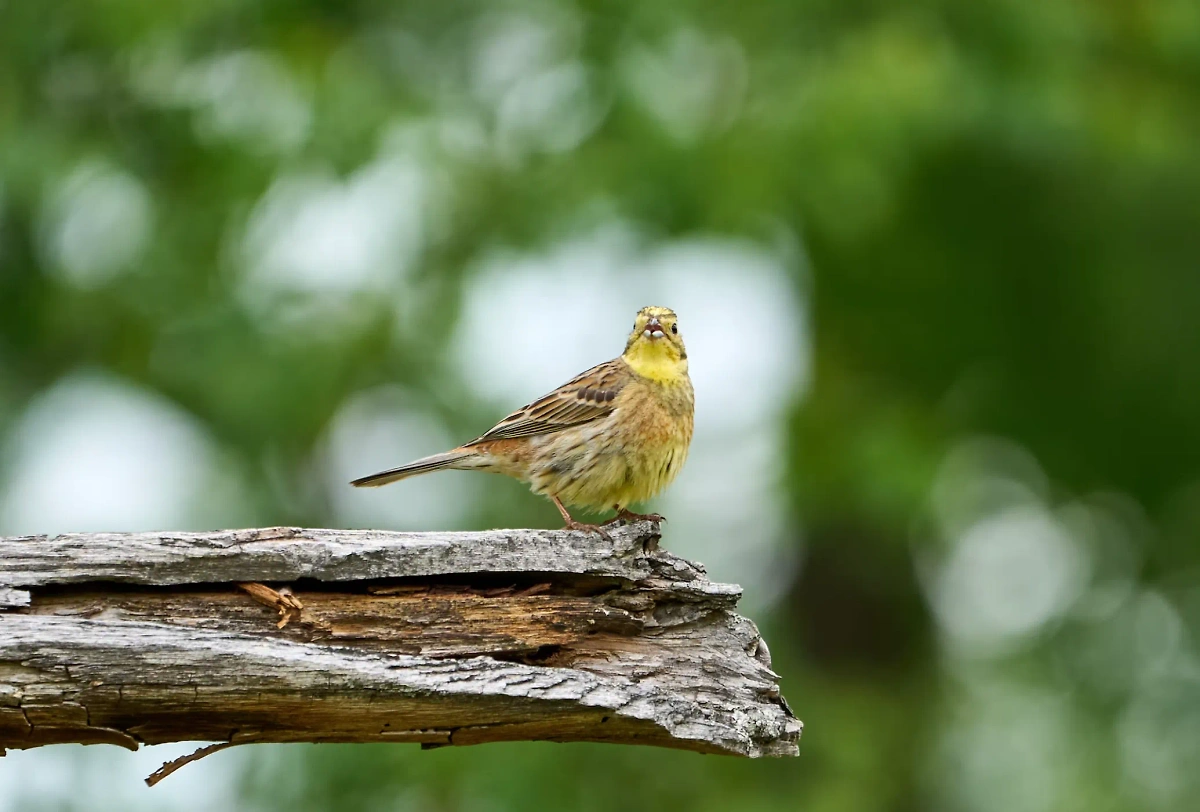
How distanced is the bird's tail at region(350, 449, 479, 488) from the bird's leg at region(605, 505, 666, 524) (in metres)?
0.78

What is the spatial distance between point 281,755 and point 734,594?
686 cm

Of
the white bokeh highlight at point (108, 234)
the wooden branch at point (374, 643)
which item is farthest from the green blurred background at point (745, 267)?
the wooden branch at point (374, 643)

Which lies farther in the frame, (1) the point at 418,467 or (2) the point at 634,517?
(1) the point at 418,467

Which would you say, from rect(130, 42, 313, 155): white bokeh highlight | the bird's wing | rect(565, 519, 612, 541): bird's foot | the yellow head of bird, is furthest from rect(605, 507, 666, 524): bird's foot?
rect(130, 42, 313, 155): white bokeh highlight

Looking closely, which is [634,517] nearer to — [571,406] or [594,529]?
[571,406]

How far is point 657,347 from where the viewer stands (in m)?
7.52

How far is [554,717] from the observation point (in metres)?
4.68

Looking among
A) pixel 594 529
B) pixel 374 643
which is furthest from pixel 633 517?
pixel 374 643

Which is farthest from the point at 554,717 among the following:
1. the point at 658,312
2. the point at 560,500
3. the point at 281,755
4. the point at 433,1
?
the point at 433,1

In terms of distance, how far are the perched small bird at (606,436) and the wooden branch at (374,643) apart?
156 cm

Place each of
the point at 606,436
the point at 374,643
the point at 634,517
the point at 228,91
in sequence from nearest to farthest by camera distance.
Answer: the point at 374,643, the point at 634,517, the point at 606,436, the point at 228,91

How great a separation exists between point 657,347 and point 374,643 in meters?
3.16

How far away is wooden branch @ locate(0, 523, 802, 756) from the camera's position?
14.2 ft

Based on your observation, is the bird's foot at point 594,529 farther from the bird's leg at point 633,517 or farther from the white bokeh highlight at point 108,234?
the white bokeh highlight at point 108,234
